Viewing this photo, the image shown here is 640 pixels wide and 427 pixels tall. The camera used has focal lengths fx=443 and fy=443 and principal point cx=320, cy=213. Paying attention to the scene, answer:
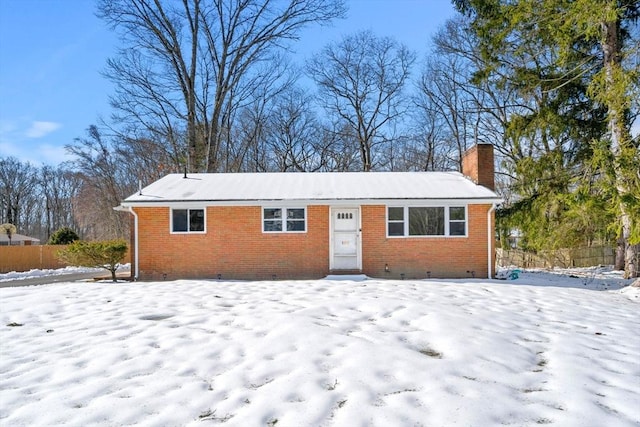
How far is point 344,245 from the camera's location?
1398 centimetres

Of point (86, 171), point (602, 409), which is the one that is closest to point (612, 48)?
point (602, 409)

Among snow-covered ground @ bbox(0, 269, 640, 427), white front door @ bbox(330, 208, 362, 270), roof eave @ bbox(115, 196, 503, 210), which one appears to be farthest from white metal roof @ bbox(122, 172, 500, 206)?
snow-covered ground @ bbox(0, 269, 640, 427)

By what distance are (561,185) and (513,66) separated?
4292 mm

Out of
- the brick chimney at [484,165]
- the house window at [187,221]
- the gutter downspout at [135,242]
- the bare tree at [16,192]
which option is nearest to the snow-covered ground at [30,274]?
the gutter downspout at [135,242]

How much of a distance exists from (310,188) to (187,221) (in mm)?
4125

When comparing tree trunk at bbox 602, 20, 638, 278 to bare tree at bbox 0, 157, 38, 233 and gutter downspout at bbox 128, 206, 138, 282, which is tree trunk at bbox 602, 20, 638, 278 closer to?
gutter downspout at bbox 128, 206, 138, 282

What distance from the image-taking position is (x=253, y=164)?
34.1m

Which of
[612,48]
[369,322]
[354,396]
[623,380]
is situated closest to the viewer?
[354,396]

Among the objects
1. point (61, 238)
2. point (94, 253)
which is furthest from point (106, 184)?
point (94, 253)

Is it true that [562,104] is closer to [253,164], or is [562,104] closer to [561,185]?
[561,185]

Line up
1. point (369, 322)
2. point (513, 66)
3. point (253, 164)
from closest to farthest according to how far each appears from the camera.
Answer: point (369, 322) → point (513, 66) → point (253, 164)

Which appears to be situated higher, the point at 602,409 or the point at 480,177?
the point at 480,177

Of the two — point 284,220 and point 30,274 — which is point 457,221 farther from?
point 30,274

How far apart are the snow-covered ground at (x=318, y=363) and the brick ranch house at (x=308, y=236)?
5.55 metres
